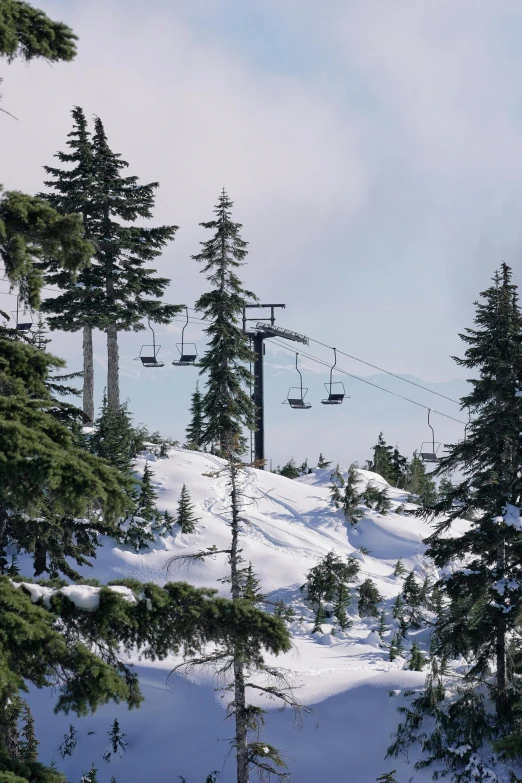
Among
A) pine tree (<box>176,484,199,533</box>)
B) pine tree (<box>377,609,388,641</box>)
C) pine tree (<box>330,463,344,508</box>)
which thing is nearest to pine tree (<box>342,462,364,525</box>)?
pine tree (<box>330,463,344,508</box>)

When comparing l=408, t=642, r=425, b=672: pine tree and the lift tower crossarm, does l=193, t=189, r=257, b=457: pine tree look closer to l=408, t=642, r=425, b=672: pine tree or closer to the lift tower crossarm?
the lift tower crossarm

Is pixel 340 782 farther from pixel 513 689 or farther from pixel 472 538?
pixel 472 538

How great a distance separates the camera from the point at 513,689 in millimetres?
14844

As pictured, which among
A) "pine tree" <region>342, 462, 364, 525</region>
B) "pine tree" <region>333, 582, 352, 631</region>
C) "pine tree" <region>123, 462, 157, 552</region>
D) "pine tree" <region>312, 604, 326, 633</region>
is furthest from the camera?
"pine tree" <region>342, 462, 364, 525</region>

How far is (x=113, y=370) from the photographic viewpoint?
2917cm

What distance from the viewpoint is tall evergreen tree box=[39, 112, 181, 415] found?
2836 cm

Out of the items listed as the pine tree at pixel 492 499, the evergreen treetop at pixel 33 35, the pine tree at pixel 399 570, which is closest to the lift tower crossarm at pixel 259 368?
the pine tree at pixel 399 570

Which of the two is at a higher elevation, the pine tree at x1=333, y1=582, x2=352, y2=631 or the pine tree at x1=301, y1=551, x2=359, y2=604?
the pine tree at x1=301, y1=551, x2=359, y2=604

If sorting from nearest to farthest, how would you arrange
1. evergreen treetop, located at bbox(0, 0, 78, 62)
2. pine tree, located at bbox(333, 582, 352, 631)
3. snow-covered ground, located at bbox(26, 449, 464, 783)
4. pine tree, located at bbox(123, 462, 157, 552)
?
evergreen treetop, located at bbox(0, 0, 78, 62)
snow-covered ground, located at bbox(26, 449, 464, 783)
pine tree, located at bbox(333, 582, 352, 631)
pine tree, located at bbox(123, 462, 157, 552)

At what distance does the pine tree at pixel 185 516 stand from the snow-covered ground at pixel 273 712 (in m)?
0.28

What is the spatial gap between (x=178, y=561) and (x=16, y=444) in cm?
1592

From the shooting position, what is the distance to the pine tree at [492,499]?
49.2ft

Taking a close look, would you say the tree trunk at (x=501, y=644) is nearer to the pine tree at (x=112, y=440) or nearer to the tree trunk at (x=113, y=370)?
the pine tree at (x=112, y=440)

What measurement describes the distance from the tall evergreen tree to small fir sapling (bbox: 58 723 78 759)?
46.4 ft
